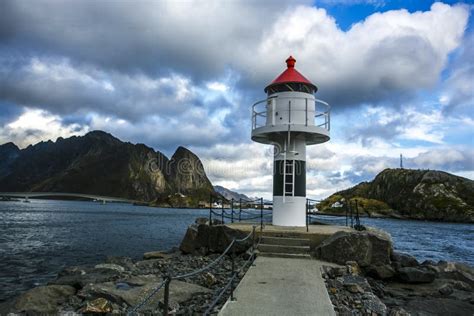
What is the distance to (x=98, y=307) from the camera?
7652mm

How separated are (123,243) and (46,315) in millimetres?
19654

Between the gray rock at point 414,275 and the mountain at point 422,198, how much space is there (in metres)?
69.4

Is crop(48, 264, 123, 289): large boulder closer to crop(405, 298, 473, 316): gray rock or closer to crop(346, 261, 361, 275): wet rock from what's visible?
crop(346, 261, 361, 275): wet rock

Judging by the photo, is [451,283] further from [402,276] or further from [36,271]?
[36,271]

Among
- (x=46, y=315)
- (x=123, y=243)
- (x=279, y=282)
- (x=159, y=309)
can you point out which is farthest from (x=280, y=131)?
(x=123, y=243)

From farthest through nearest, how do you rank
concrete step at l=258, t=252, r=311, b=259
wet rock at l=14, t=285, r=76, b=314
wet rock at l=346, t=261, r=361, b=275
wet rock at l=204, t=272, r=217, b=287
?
concrete step at l=258, t=252, r=311, b=259
wet rock at l=346, t=261, r=361, b=275
wet rock at l=204, t=272, r=217, b=287
wet rock at l=14, t=285, r=76, b=314

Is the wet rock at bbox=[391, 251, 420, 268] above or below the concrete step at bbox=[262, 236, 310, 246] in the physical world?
below

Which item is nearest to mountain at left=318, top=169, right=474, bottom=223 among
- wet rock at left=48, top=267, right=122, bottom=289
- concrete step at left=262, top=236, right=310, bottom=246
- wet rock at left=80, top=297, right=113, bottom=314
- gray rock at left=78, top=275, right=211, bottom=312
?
concrete step at left=262, top=236, right=310, bottom=246

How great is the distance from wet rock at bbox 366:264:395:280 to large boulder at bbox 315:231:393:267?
0.14 metres

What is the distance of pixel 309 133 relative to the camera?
46.0 ft

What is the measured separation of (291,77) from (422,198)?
86290 mm

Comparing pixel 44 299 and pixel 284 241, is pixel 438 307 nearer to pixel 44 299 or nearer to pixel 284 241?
pixel 284 241

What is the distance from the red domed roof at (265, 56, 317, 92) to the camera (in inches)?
561

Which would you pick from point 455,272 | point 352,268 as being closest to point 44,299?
point 352,268
